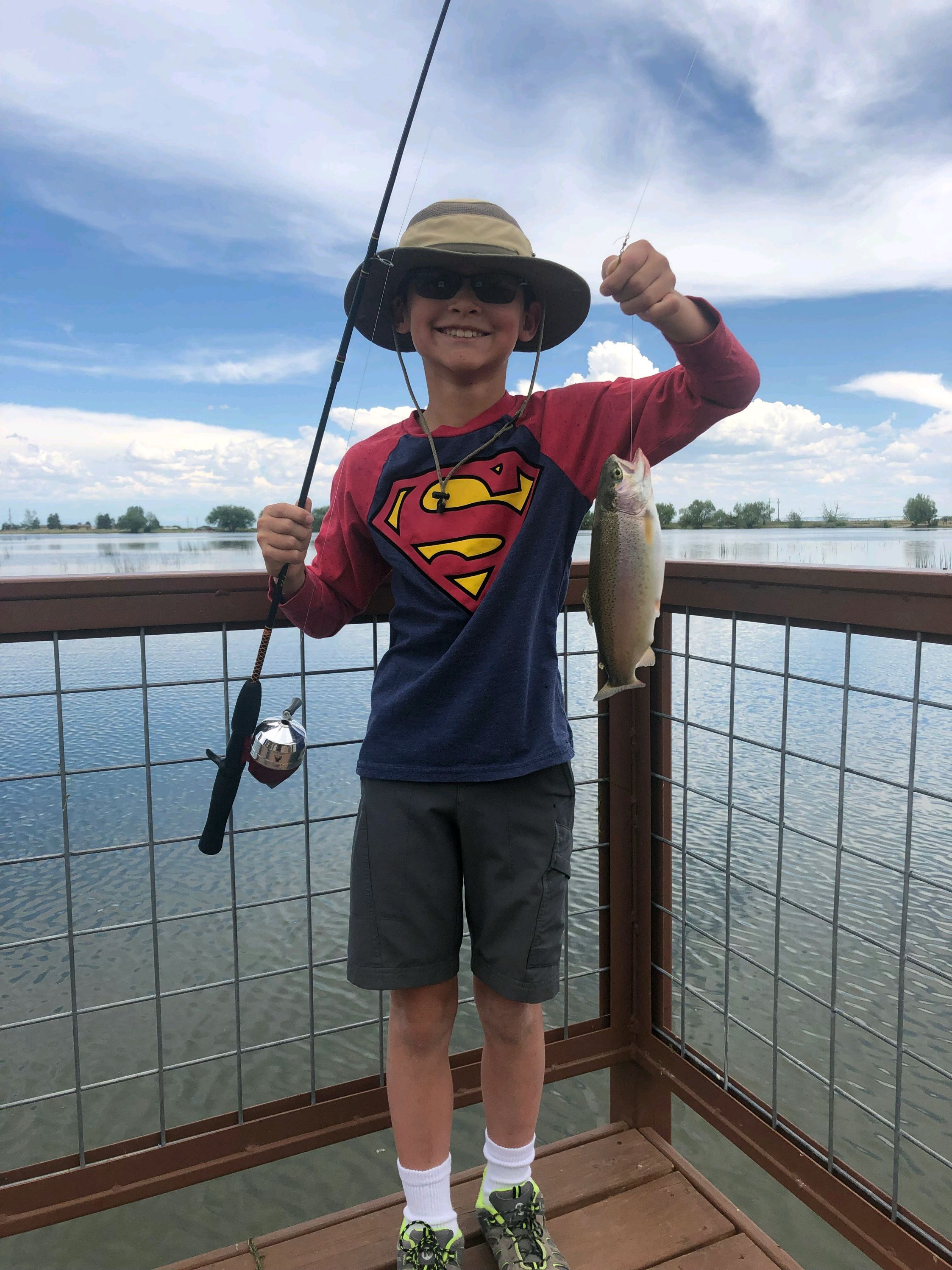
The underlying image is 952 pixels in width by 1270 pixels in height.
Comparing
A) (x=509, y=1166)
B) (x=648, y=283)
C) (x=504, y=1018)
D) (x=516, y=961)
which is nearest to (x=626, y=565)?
(x=648, y=283)

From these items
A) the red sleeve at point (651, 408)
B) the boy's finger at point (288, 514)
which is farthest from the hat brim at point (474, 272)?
the boy's finger at point (288, 514)

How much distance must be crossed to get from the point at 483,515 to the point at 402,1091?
100 cm

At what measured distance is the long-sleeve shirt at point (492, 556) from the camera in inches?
52.5

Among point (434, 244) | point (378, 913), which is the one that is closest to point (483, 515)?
point (434, 244)

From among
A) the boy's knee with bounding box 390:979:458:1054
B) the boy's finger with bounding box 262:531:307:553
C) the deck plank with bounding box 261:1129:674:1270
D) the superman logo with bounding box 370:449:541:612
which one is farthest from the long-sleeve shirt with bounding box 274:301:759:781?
the deck plank with bounding box 261:1129:674:1270

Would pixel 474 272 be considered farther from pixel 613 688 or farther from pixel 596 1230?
pixel 596 1230

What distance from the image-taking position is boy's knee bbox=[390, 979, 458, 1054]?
1.39 meters

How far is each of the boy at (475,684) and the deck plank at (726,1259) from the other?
23cm

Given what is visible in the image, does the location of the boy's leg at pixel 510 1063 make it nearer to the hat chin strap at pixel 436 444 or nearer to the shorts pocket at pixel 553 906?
the shorts pocket at pixel 553 906

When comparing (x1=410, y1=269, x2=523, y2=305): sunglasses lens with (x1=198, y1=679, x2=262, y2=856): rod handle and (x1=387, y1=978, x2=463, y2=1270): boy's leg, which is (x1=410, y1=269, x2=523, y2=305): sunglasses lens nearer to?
(x1=198, y1=679, x2=262, y2=856): rod handle

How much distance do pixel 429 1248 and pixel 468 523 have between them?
1211 mm

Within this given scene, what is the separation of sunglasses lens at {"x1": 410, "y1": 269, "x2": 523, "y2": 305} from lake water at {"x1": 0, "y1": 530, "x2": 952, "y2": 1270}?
467 millimetres

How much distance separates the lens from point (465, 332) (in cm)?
142

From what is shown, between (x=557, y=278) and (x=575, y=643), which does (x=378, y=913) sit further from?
(x=557, y=278)
